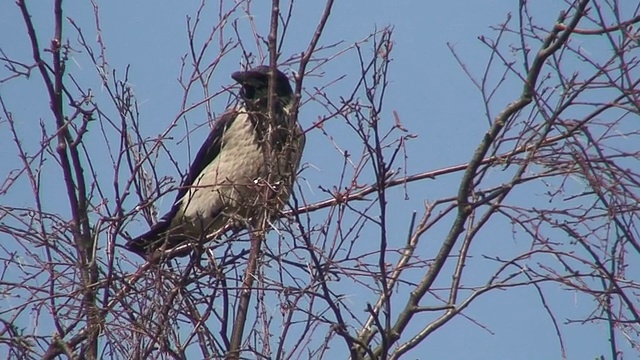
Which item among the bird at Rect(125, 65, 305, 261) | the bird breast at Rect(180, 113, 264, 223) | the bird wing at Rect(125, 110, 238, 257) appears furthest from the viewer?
the bird breast at Rect(180, 113, 264, 223)

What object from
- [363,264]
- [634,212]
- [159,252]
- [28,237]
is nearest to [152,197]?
[159,252]

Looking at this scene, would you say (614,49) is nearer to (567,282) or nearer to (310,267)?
(567,282)

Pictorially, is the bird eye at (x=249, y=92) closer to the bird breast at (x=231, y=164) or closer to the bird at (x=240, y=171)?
the bird at (x=240, y=171)

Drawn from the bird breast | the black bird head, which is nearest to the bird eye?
the black bird head

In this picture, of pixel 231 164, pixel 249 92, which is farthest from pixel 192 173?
pixel 249 92

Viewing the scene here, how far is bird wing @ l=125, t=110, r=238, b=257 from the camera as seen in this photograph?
5258 millimetres

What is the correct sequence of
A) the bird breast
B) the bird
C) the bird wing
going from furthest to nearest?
the bird breast < the bird wing < the bird

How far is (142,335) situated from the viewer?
3.92 meters

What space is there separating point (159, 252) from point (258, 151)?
168 centimetres

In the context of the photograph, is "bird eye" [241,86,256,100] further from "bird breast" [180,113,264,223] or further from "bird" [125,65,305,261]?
"bird breast" [180,113,264,223]

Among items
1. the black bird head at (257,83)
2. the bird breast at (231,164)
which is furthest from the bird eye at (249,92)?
the bird breast at (231,164)

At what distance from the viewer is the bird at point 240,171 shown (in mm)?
4387

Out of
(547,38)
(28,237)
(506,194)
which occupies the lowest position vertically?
(28,237)

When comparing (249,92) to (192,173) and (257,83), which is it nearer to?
(257,83)
